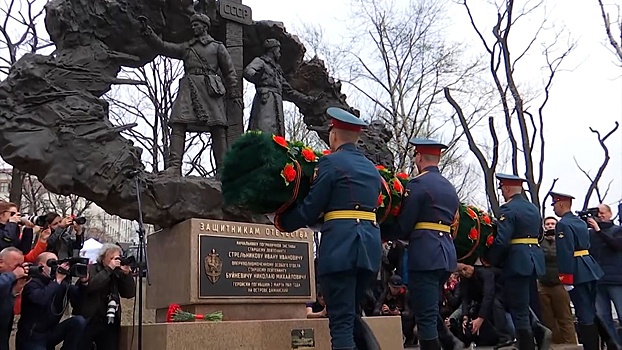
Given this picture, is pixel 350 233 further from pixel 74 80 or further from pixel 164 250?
pixel 74 80

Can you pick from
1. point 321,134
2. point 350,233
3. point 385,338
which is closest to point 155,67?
point 321,134

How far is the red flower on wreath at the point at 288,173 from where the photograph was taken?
4.50 meters

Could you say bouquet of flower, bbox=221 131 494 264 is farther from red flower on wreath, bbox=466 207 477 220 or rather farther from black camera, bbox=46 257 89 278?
black camera, bbox=46 257 89 278

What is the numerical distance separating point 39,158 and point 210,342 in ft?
9.49

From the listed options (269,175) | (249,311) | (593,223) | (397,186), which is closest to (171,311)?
(249,311)

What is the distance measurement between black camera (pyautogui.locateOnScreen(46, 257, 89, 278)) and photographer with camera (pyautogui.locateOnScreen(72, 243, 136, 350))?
29cm

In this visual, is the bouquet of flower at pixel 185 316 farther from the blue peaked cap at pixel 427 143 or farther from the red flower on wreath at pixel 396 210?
the blue peaked cap at pixel 427 143

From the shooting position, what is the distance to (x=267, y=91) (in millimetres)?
9227

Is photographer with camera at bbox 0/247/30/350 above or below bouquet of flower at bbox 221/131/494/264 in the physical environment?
below

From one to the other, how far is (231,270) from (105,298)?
147 centimetres

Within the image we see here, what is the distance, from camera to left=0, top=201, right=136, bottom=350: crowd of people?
527 centimetres

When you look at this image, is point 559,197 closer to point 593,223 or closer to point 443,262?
point 593,223

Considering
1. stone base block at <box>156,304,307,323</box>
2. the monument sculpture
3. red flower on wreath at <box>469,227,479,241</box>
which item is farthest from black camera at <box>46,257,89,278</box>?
red flower on wreath at <box>469,227,479,241</box>

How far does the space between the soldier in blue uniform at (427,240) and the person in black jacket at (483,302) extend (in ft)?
6.51
